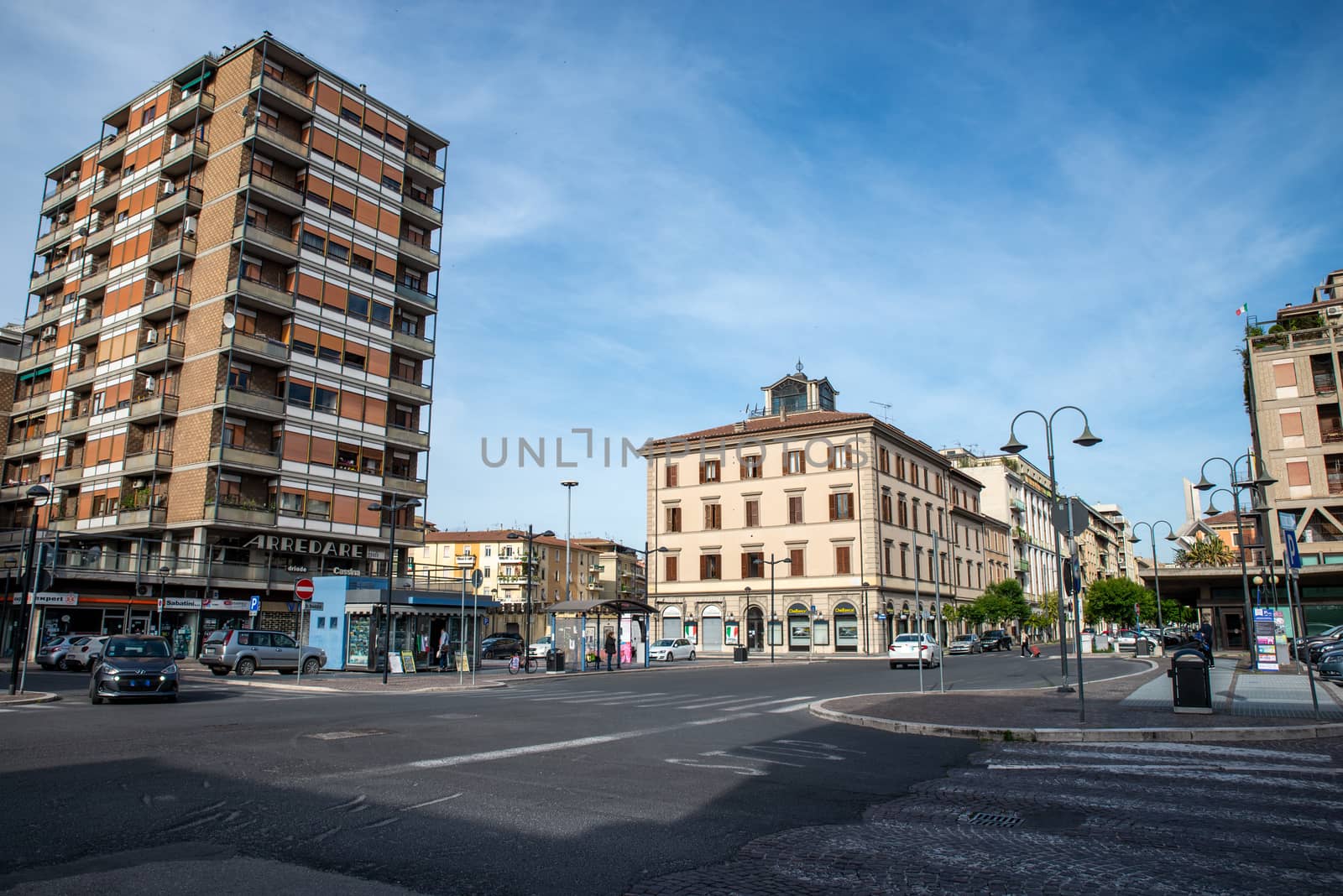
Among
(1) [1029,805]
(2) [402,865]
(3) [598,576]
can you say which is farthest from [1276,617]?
(3) [598,576]

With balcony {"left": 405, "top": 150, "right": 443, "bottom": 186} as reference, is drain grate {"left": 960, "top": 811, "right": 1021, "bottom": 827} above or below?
below

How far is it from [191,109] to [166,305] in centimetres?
1141

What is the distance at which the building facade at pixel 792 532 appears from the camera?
61781 mm

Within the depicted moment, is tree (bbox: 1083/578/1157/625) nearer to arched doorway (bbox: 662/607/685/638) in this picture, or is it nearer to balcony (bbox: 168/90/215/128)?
arched doorway (bbox: 662/607/685/638)

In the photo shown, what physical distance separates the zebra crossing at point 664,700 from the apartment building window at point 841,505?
129ft

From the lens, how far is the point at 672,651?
179 ft

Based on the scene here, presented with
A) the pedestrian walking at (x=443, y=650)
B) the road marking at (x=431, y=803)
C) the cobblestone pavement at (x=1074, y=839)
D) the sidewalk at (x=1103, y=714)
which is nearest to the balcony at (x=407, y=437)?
the pedestrian walking at (x=443, y=650)

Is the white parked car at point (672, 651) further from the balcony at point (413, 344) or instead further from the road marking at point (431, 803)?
the road marking at point (431, 803)

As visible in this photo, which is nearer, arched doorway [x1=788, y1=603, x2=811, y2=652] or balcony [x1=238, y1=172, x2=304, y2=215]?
balcony [x1=238, y1=172, x2=304, y2=215]

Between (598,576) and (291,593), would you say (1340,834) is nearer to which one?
(291,593)

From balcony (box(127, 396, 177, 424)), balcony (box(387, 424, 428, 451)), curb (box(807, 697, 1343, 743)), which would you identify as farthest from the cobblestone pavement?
balcony (box(127, 396, 177, 424))

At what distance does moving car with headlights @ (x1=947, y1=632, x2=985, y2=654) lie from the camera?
205 feet

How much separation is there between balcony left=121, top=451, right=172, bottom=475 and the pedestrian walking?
20302mm

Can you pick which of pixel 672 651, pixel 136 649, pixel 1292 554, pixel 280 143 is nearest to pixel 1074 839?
pixel 1292 554
